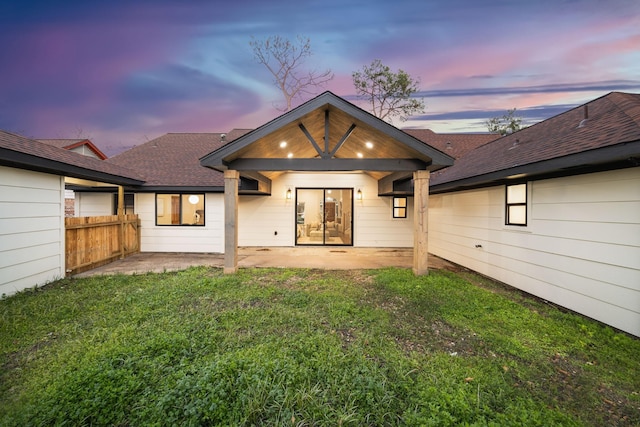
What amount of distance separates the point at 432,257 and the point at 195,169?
9.33 m

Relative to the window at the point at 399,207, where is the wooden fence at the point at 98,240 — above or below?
below

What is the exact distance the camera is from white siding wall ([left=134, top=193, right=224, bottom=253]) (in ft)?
29.9

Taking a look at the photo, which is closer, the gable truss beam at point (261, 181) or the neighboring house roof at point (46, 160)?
the neighboring house roof at point (46, 160)

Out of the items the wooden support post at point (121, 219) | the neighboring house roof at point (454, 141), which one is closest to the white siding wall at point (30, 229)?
the wooden support post at point (121, 219)

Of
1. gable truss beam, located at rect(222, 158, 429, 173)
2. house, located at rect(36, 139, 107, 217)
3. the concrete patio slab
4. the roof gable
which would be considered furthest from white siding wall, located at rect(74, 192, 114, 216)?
gable truss beam, located at rect(222, 158, 429, 173)

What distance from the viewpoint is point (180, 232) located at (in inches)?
360

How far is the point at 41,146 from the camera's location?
545 centimetres

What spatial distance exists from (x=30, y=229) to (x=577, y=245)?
1017 centimetres

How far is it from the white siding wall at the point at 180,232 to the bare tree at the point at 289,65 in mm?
9093

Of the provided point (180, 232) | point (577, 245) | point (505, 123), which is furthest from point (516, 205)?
point (505, 123)

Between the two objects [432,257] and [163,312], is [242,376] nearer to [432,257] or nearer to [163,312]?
A: [163,312]

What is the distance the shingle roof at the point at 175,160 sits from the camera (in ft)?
29.0

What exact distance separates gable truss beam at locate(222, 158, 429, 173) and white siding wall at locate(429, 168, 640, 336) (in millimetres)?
Result: 2360

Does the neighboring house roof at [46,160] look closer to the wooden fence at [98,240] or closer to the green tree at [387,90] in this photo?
the wooden fence at [98,240]
